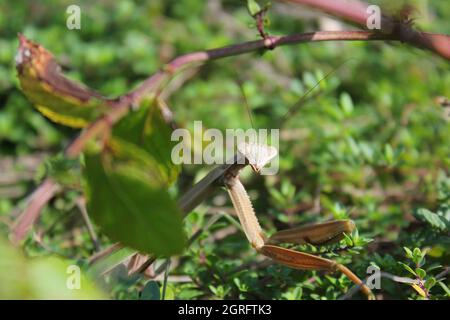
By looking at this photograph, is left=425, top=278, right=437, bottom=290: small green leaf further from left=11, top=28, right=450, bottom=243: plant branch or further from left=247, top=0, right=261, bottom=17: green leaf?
left=247, top=0, right=261, bottom=17: green leaf

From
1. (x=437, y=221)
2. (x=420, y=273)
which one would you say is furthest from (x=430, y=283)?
(x=437, y=221)

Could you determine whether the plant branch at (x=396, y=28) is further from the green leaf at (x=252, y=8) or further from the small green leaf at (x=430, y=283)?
the small green leaf at (x=430, y=283)

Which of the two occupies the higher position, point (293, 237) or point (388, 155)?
point (388, 155)

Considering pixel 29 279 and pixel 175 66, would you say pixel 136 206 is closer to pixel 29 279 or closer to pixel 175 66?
pixel 29 279

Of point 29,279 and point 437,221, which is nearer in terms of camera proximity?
point 29,279

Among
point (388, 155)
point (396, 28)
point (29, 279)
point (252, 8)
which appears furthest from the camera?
point (388, 155)
